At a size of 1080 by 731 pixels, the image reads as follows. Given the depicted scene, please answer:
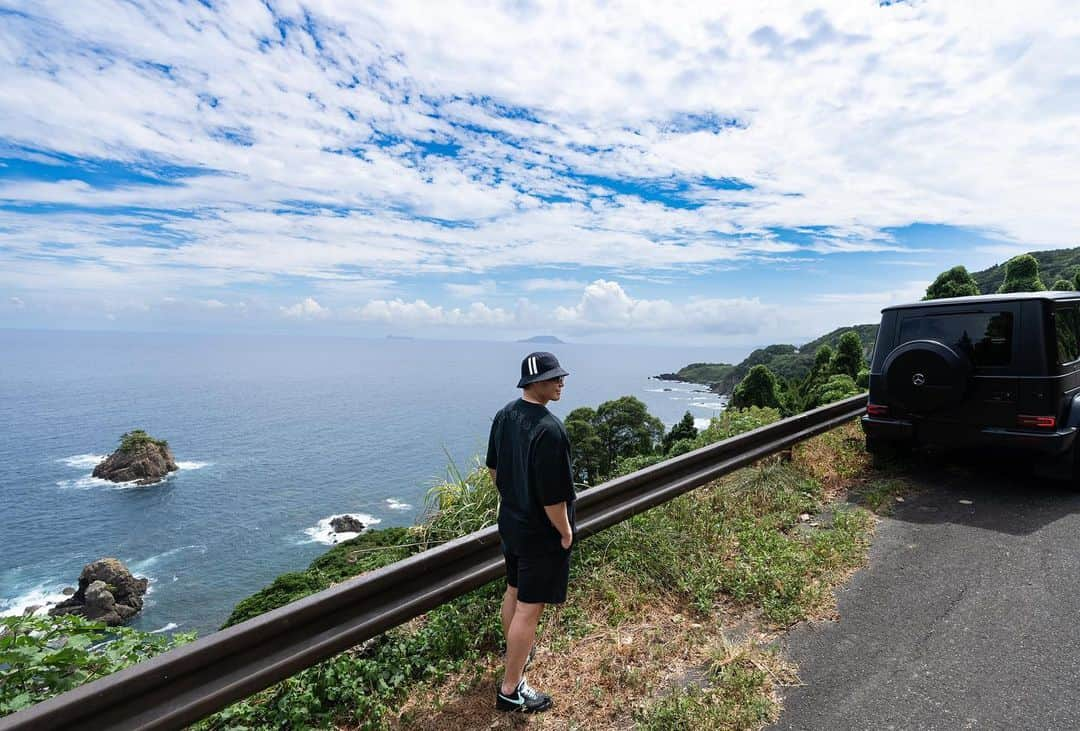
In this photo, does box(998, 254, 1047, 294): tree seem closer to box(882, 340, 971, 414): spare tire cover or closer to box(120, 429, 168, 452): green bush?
box(882, 340, 971, 414): spare tire cover

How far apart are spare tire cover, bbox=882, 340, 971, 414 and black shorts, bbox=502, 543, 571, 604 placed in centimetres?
516

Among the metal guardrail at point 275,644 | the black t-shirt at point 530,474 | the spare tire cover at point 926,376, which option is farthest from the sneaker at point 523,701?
the spare tire cover at point 926,376

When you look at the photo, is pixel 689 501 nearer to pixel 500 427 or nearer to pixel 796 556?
pixel 796 556

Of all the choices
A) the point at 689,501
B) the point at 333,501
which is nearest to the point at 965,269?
the point at 689,501

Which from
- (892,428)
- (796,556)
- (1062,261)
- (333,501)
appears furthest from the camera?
(1062,261)

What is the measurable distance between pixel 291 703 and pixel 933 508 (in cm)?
621

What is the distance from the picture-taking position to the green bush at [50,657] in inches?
98.3

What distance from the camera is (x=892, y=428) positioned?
665cm

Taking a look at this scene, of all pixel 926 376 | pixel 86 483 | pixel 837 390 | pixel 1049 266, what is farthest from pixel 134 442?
pixel 1049 266

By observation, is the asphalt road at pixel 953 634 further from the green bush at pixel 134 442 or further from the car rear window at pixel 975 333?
the green bush at pixel 134 442

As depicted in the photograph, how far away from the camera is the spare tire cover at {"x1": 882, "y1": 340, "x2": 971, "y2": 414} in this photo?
235 inches

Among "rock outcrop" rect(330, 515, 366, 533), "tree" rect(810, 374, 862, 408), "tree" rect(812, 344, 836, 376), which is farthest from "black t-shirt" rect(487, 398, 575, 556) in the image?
"rock outcrop" rect(330, 515, 366, 533)

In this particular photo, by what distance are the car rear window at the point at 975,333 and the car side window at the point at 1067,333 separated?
560 mm

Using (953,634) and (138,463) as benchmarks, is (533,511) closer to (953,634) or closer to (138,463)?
(953,634)
